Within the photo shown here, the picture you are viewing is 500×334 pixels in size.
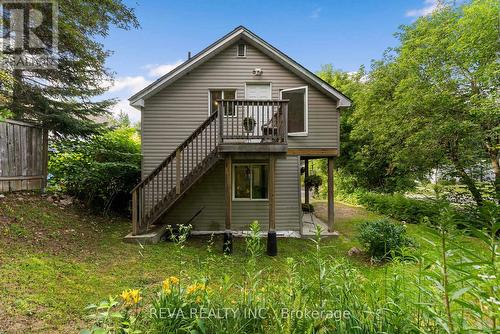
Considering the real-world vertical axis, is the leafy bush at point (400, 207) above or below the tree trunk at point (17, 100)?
below

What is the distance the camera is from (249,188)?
8.19 meters

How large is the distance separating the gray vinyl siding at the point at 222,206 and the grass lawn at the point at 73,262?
0.75 meters

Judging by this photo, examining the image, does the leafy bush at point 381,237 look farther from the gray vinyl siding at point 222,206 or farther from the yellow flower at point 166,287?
the yellow flower at point 166,287

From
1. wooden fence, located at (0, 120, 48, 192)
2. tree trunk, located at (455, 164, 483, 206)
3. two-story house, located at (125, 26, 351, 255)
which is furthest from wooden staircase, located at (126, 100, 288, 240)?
tree trunk, located at (455, 164, 483, 206)

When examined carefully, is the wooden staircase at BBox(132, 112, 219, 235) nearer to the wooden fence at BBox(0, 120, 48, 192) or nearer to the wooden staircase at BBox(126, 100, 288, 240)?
the wooden staircase at BBox(126, 100, 288, 240)

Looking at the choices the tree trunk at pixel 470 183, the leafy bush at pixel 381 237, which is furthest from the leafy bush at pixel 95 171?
the tree trunk at pixel 470 183

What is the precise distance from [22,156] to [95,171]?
68.8 inches

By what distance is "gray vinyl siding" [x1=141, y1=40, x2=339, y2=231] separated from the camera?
311 inches

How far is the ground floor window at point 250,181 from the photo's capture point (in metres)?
8.12

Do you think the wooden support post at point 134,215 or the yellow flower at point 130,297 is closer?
the yellow flower at point 130,297

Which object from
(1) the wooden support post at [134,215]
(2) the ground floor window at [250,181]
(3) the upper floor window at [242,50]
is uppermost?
(3) the upper floor window at [242,50]

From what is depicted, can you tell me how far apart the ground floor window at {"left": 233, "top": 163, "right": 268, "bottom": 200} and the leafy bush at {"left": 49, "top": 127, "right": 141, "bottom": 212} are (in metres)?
3.15

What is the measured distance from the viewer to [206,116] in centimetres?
804

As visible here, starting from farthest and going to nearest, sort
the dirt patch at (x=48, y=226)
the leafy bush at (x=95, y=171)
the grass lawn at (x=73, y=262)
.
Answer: the leafy bush at (x=95, y=171) < the dirt patch at (x=48, y=226) < the grass lawn at (x=73, y=262)
